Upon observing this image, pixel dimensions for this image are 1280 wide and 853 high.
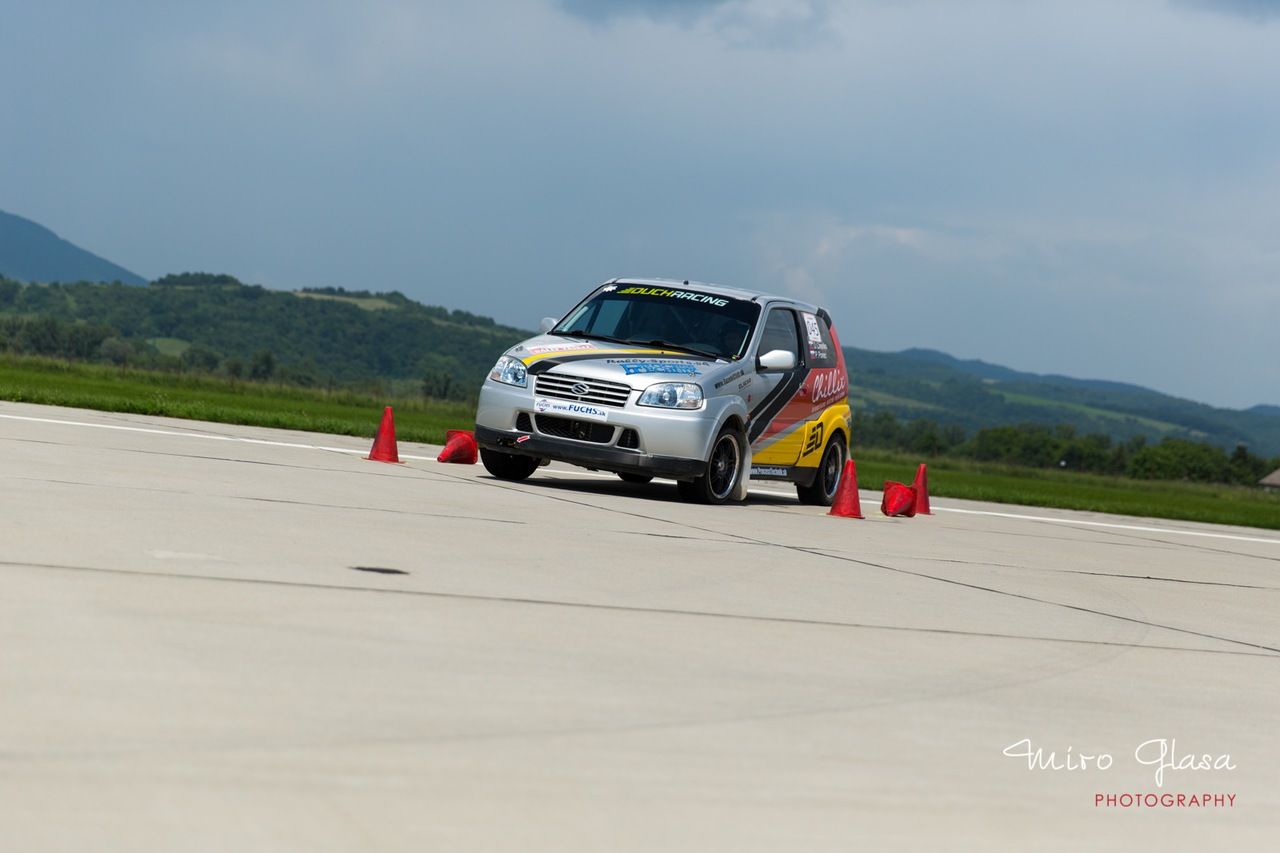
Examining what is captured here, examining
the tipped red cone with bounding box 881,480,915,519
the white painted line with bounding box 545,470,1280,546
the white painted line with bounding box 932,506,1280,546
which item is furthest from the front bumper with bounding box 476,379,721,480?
the white painted line with bounding box 932,506,1280,546

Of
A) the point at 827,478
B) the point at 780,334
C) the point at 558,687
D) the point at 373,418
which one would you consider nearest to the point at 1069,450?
the point at 373,418

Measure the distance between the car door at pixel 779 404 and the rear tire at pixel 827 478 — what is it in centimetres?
70

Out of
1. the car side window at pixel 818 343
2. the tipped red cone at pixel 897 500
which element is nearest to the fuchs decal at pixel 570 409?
the car side window at pixel 818 343

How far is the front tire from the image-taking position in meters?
13.6

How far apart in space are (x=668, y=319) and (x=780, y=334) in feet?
4.17

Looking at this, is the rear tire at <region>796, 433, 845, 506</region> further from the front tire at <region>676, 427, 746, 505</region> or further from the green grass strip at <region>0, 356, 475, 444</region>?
the green grass strip at <region>0, 356, 475, 444</region>

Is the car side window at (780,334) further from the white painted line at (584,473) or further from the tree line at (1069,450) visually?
the tree line at (1069,450)

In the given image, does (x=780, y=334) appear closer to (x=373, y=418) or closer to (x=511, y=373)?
(x=511, y=373)

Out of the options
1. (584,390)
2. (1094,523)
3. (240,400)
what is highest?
(584,390)

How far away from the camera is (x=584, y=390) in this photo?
13.2 m

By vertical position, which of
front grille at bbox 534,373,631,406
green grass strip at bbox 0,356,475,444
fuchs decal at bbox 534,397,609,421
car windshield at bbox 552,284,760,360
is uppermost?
car windshield at bbox 552,284,760,360

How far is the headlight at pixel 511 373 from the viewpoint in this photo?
13.5 m

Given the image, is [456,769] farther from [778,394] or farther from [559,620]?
[778,394]

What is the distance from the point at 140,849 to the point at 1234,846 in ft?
8.92
